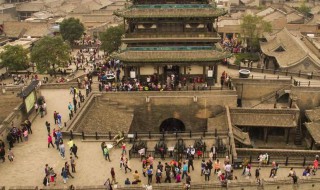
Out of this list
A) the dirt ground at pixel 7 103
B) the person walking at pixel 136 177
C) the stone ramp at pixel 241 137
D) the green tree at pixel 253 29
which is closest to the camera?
the person walking at pixel 136 177

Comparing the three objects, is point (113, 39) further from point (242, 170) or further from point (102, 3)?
point (102, 3)

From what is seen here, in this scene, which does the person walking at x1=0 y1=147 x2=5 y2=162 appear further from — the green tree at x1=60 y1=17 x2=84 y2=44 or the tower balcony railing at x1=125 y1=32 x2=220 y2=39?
the green tree at x1=60 y1=17 x2=84 y2=44

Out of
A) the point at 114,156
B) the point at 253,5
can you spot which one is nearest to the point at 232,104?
the point at 114,156

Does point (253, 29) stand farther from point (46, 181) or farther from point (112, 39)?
point (46, 181)

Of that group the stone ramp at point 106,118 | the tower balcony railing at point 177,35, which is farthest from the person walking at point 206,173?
the tower balcony railing at point 177,35

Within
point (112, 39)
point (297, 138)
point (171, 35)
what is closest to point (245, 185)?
point (297, 138)

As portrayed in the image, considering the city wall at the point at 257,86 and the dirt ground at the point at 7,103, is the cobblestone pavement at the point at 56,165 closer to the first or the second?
the dirt ground at the point at 7,103
